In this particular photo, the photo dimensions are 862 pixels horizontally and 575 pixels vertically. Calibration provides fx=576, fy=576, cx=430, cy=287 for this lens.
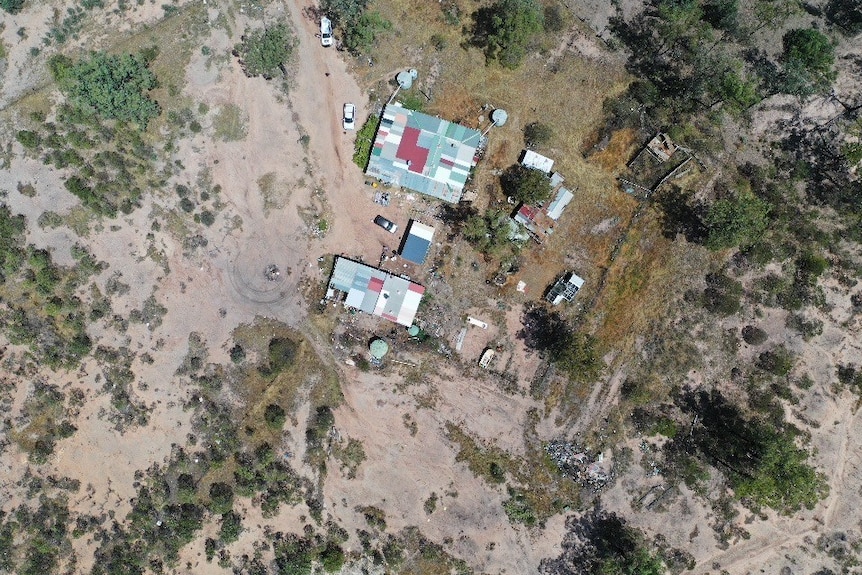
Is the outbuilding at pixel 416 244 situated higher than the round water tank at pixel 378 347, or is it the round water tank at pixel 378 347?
the outbuilding at pixel 416 244

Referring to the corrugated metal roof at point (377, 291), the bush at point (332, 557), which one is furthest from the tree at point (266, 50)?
the bush at point (332, 557)

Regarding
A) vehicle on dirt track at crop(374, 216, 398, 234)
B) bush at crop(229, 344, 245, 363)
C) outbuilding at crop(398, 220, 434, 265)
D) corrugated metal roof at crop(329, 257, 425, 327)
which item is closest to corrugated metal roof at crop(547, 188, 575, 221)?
outbuilding at crop(398, 220, 434, 265)

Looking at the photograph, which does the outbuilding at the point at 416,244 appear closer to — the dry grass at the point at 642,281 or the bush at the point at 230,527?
the dry grass at the point at 642,281

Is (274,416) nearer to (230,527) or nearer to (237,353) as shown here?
(237,353)

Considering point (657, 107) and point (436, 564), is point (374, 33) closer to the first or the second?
point (657, 107)

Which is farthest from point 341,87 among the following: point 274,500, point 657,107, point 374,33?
point 274,500

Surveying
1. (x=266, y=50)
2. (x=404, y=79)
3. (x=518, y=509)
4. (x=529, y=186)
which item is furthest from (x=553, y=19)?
(x=518, y=509)

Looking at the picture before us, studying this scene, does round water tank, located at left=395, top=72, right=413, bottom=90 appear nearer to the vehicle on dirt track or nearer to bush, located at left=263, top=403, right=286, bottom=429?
the vehicle on dirt track
